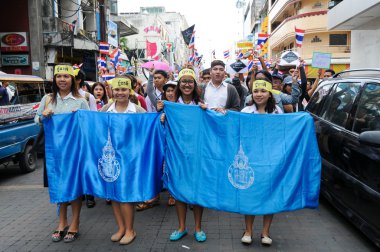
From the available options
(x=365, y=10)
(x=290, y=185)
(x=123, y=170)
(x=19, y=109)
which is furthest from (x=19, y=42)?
(x=290, y=185)

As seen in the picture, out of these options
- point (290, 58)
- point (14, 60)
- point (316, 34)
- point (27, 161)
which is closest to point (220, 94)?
point (290, 58)

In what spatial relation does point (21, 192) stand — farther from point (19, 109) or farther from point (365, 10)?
point (365, 10)

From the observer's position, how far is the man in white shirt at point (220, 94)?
5.06 metres

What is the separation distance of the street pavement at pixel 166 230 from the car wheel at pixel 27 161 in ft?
6.53

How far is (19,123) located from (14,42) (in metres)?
11.3

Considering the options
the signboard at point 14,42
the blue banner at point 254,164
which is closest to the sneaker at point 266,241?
the blue banner at point 254,164

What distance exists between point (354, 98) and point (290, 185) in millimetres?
1600

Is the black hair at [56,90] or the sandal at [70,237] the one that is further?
the black hair at [56,90]

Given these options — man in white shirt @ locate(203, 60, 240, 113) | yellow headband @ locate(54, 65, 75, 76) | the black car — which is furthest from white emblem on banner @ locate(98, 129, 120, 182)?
the black car

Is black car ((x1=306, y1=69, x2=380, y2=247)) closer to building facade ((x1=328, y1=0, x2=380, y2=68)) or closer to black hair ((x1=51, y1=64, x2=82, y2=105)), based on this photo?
black hair ((x1=51, y1=64, x2=82, y2=105))

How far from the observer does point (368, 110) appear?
407 cm

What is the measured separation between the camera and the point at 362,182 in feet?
12.6

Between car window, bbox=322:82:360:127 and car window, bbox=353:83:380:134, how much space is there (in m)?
0.25

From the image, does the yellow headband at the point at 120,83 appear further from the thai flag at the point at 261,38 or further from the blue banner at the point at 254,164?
the thai flag at the point at 261,38
